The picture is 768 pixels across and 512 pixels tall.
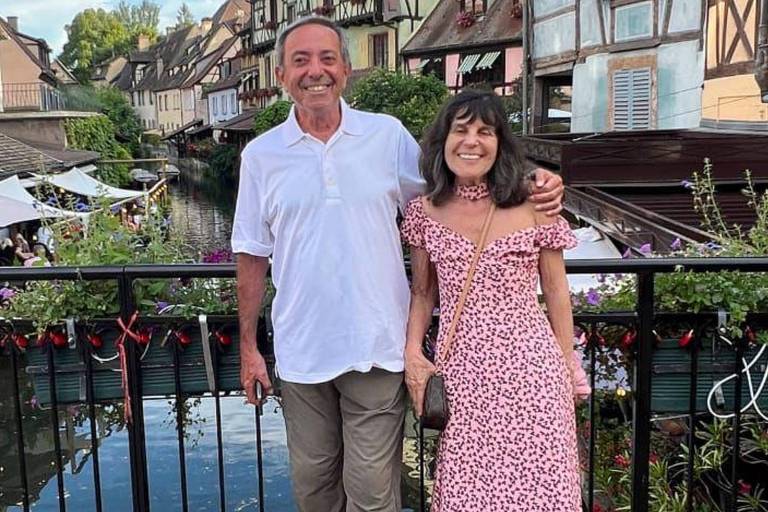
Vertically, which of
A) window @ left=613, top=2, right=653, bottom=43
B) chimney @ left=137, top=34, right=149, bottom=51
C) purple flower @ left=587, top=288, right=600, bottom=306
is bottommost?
purple flower @ left=587, top=288, right=600, bottom=306

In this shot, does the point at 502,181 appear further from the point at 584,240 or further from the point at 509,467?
the point at 584,240

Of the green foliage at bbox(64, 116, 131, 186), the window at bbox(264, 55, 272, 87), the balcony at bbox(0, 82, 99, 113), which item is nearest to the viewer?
the balcony at bbox(0, 82, 99, 113)

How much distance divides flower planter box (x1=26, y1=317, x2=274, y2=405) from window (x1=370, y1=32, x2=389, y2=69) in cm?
2956

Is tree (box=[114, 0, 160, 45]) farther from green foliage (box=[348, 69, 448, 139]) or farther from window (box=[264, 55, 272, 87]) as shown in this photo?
green foliage (box=[348, 69, 448, 139])

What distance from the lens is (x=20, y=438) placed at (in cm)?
308

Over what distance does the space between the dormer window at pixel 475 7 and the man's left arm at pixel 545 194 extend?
26873 millimetres

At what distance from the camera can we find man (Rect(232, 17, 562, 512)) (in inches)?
92.3

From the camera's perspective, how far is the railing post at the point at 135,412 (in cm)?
287

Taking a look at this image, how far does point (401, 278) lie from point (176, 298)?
102 cm

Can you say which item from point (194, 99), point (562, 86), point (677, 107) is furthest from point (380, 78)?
point (194, 99)

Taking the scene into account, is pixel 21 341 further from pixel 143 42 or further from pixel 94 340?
pixel 143 42

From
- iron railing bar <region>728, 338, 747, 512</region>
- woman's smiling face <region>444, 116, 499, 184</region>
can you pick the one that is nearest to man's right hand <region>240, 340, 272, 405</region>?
woman's smiling face <region>444, 116, 499, 184</region>

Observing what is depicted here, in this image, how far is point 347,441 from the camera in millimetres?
2457

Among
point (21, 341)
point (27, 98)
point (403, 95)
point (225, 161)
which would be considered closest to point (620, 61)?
point (403, 95)
